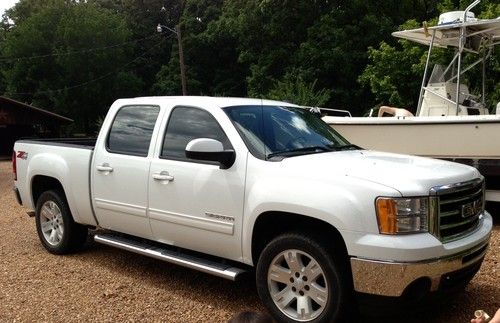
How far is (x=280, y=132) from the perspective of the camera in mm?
4879

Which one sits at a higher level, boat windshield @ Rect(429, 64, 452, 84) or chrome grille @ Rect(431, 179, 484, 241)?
boat windshield @ Rect(429, 64, 452, 84)

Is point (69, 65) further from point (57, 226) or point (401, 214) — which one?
point (401, 214)

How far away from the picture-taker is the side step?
4496 millimetres

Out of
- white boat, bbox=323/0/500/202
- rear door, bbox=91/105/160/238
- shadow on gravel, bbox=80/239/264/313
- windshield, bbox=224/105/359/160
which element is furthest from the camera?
white boat, bbox=323/0/500/202

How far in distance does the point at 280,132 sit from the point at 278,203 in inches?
37.8

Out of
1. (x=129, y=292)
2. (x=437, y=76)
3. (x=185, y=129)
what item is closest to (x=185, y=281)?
(x=129, y=292)

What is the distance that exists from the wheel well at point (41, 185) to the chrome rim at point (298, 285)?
3660 millimetres

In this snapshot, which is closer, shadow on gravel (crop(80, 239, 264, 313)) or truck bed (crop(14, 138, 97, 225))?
shadow on gravel (crop(80, 239, 264, 313))

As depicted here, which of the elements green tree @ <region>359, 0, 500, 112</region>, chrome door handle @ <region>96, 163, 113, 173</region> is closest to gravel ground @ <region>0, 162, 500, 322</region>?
chrome door handle @ <region>96, 163, 113, 173</region>

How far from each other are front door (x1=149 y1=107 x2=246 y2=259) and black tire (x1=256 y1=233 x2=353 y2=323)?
0.42m

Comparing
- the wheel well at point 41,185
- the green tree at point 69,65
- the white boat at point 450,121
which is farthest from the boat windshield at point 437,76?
the green tree at point 69,65

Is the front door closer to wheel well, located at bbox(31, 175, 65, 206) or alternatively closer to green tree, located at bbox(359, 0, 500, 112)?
wheel well, located at bbox(31, 175, 65, 206)

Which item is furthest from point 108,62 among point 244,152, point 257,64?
point 244,152

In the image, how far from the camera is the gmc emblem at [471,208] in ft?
13.2
